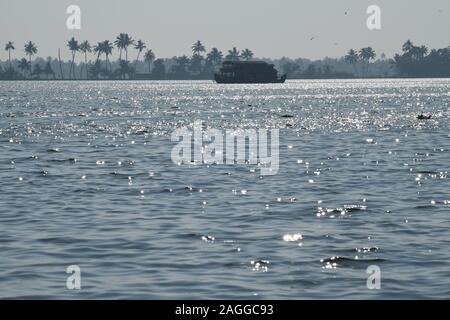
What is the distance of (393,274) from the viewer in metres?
18.3

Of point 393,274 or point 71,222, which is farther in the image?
point 71,222

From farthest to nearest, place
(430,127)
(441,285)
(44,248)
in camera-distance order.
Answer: (430,127) → (44,248) → (441,285)

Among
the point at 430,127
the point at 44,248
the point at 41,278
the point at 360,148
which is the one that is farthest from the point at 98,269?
the point at 430,127

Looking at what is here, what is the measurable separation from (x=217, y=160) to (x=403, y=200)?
57.4 feet

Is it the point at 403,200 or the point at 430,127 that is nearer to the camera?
the point at 403,200

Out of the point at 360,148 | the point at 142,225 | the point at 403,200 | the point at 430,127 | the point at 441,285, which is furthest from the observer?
the point at 430,127

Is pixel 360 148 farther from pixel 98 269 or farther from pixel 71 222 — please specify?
pixel 98 269

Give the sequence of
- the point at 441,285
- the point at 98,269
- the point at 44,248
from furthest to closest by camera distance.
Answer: the point at 44,248
the point at 98,269
the point at 441,285

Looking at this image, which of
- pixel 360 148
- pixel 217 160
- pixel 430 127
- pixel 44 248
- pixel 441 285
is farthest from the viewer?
pixel 430 127

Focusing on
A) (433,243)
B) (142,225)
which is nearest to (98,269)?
(142,225)

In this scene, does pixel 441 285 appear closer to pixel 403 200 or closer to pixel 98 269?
pixel 98 269

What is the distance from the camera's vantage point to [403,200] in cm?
2905

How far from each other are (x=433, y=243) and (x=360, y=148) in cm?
3223

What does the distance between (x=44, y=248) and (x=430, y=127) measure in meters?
58.2
